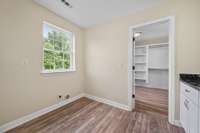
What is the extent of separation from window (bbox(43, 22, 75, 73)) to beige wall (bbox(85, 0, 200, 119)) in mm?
617

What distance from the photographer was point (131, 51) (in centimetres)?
255

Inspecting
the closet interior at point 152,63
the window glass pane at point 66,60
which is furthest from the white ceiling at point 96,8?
the closet interior at point 152,63

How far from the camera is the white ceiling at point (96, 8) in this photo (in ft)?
6.95

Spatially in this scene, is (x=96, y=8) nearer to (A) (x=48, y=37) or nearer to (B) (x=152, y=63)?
(A) (x=48, y=37)

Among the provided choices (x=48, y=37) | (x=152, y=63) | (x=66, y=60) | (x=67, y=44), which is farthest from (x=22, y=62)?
(x=152, y=63)

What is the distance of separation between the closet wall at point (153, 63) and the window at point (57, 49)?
3.68 metres

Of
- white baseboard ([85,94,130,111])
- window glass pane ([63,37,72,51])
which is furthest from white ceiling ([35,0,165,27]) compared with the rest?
white baseboard ([85,94,130,111])

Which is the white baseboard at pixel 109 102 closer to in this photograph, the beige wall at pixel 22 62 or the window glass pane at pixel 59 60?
the beige wall at pixel 22 62

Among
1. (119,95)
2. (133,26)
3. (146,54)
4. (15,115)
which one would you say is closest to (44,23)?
(15,115)

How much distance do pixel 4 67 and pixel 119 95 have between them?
2.61 m

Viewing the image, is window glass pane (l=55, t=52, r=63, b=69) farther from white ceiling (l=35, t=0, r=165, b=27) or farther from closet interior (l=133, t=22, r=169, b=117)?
closet interior (l=133, t=22, r=169, b=117)

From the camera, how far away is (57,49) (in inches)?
112

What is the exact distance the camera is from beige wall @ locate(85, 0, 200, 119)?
1.79 m

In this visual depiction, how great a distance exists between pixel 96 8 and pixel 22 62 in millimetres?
2043
